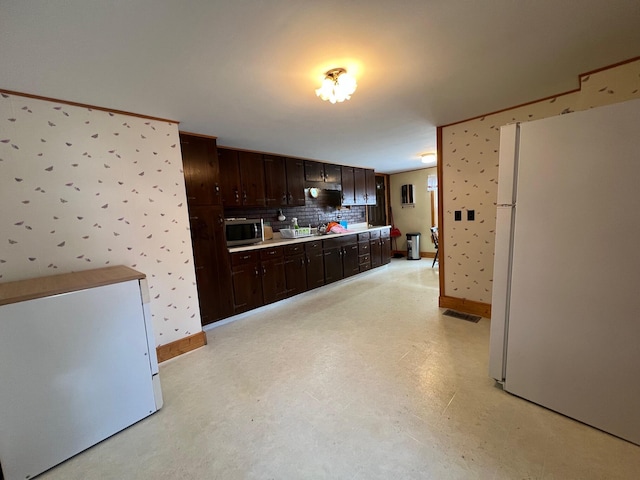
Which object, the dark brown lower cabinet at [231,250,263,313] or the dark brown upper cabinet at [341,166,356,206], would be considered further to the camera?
the dark brown upper cabinet at [341,166,356,206]

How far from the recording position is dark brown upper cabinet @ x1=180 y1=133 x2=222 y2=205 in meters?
2.74

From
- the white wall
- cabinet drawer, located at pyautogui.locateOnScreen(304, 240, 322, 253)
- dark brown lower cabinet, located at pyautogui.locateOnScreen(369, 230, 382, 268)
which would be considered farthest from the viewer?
the white wall

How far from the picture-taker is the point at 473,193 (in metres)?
2.94

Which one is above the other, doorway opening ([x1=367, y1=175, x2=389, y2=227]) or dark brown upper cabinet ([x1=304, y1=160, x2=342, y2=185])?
dark brown upper cabinet ([x1=304, y1=160, x2=342, y2=185])

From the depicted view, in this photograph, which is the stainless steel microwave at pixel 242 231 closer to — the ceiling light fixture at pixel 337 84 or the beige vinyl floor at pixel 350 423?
the beige vinyl floor at pixel 350 423

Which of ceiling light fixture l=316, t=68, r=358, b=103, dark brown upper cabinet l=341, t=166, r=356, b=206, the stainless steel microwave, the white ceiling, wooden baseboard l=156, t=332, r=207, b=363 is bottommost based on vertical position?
wooden baseboard l=156, t=332, r=207, b=363

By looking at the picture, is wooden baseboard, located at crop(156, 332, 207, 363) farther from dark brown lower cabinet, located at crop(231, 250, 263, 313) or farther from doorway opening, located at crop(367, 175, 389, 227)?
doorway opening, located at crop(367, 175, 389, 227)

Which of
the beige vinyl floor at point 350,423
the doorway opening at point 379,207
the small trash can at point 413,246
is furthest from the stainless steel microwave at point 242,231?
the small trash can at point 413,246

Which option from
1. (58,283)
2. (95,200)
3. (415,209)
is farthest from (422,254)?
(58,283)

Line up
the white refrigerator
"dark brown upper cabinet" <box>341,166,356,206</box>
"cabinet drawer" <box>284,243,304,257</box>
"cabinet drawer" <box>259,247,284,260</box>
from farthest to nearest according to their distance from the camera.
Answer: "dark brown upper cabinet" <box>341,166,356,206</box>, "cabinet drawer" <box>284,243,304,257</box>, "cabinet drawer" <box>259,247,284,260</box>, the white refrigerator

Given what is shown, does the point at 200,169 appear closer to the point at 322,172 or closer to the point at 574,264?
the point at 322,172

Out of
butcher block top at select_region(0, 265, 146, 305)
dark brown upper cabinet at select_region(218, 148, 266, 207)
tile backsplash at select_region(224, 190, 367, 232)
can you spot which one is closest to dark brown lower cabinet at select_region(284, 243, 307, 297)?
tile backsplash at select_region(224, 190, 367, 232)

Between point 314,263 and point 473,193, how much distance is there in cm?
238

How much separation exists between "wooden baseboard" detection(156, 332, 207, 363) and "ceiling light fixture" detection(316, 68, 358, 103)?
2525 mm
